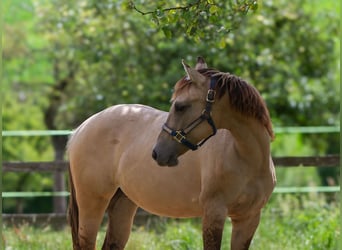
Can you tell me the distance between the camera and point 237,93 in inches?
199

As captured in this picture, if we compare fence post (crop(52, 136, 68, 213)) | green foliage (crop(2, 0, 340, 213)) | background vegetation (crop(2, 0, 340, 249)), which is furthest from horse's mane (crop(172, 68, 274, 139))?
fence post (crop(52, 136, 68, 213))

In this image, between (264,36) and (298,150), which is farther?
(298,150)

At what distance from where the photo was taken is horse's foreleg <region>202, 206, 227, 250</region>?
16.6 feet

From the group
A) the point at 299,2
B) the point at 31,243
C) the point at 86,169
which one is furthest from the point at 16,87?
the point at 86,169

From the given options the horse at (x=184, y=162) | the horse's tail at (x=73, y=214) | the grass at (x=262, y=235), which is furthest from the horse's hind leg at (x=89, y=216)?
the grass at (x=262, y=235)

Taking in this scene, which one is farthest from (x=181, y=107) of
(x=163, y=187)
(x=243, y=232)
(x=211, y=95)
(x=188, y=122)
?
(x=243, y=232)

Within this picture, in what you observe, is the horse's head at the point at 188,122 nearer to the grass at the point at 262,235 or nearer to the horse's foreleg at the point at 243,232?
the horse's foreleg at the point at 243,232

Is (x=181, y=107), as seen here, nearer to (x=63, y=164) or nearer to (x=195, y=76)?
(x=195, y=76)

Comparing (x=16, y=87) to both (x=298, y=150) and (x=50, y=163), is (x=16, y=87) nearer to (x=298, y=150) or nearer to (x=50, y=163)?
(x=298, y=150)

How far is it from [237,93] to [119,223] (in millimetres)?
1737

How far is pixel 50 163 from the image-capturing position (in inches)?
373

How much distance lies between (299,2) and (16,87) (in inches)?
323

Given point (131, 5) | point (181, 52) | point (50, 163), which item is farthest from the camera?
point (181, 52)

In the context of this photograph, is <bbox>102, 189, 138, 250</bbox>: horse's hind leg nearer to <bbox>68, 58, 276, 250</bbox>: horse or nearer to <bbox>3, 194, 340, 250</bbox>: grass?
<bbox>68, 58, 276, 250</bbox>: horse
